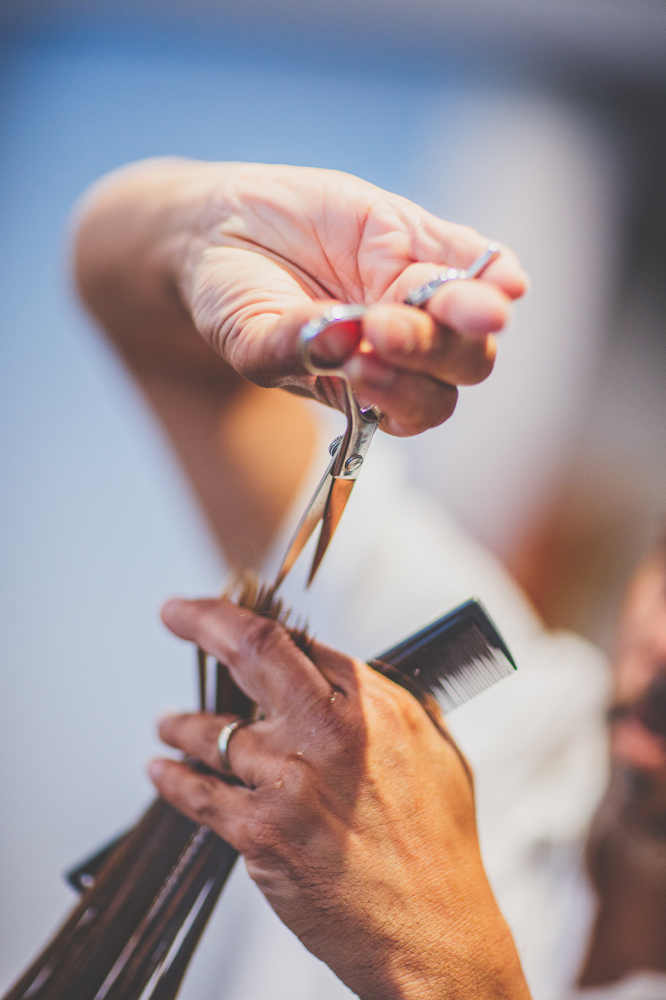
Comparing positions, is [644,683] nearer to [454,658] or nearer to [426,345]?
[454,658]

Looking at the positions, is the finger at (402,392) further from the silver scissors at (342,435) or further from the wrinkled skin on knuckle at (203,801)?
Answer: the wrinkled skin on knuckle at (203,801)

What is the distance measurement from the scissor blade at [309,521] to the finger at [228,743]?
0.27ft

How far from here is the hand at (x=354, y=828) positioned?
0.28 metres

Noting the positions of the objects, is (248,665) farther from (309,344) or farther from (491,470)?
(491,470)

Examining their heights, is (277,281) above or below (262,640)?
above

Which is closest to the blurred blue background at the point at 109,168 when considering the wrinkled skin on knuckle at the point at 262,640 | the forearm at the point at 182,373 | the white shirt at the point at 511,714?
the forearm at the point at 182,373

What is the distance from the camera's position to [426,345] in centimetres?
21

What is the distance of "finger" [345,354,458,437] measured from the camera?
21 centimetres

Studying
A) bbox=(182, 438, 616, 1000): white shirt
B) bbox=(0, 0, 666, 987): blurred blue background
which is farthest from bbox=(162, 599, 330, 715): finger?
bbox=(0, 0, 666, 987): blurred blue background

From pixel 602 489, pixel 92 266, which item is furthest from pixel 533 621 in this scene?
pixel 92 266

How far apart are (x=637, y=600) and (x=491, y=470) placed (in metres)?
0.45

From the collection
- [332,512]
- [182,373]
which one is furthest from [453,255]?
[182,373]

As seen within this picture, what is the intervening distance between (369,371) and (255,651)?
6.8 inches

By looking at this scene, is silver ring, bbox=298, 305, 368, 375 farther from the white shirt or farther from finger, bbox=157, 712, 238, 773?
the white shirt
